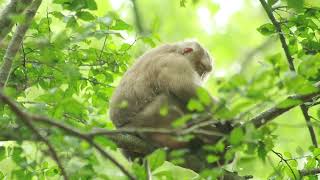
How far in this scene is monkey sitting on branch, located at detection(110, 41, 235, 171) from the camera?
517cm

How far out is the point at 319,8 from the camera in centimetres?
487

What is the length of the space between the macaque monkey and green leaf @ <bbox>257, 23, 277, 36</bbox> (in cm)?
76

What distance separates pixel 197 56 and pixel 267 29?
1324 millimetres

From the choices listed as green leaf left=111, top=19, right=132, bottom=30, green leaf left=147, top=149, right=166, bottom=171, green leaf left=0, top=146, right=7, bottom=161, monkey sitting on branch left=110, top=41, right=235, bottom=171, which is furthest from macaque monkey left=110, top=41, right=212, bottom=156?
green leaf left=147, top=149, right=166, bottom=171

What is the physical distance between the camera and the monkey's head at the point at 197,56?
6.21m

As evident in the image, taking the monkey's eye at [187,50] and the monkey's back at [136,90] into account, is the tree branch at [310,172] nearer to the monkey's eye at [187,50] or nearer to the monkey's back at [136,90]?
the monkey's back at [136,90]

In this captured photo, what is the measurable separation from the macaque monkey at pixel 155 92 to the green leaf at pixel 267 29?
76cm

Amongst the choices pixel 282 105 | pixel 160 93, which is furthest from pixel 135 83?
pixel 282 105

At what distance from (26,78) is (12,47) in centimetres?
57

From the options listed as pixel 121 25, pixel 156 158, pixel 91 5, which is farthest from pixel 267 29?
Result: pixel 156 158

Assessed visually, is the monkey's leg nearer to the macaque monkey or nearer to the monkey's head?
the macaque monkey

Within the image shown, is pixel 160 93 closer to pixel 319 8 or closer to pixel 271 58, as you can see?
pixel 319 8

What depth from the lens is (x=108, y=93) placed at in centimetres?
570

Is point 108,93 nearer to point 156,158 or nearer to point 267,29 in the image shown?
point 267,29
